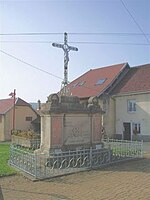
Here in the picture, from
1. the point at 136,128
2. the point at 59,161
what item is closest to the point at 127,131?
the point at 136,128

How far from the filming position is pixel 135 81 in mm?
32938

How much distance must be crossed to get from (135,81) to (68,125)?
1993 cm

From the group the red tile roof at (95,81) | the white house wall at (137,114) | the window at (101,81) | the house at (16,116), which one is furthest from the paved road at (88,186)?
the house at (16,116)

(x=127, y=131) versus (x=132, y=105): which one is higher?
(x=132, y=105)

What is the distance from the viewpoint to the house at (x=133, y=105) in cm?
3002

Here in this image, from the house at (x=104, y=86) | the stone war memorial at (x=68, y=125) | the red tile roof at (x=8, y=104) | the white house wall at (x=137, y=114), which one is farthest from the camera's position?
the red tile roof at (x=8, y=104)

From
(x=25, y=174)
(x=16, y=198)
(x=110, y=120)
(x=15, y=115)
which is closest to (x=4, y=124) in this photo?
(x=15, y=115)

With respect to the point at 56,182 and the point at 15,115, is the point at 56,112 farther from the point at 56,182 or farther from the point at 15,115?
the point at 15,115

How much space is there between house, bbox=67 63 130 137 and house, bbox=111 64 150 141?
0.59m

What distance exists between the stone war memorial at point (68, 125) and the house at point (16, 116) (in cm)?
2300

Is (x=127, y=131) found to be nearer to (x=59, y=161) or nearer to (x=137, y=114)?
(x=137, y=114)

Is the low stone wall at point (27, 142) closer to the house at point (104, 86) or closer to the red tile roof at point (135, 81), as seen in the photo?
the house at point (104, 86)

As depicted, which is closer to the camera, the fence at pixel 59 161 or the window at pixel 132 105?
the fence at pixel 59 161

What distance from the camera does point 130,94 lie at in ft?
103
